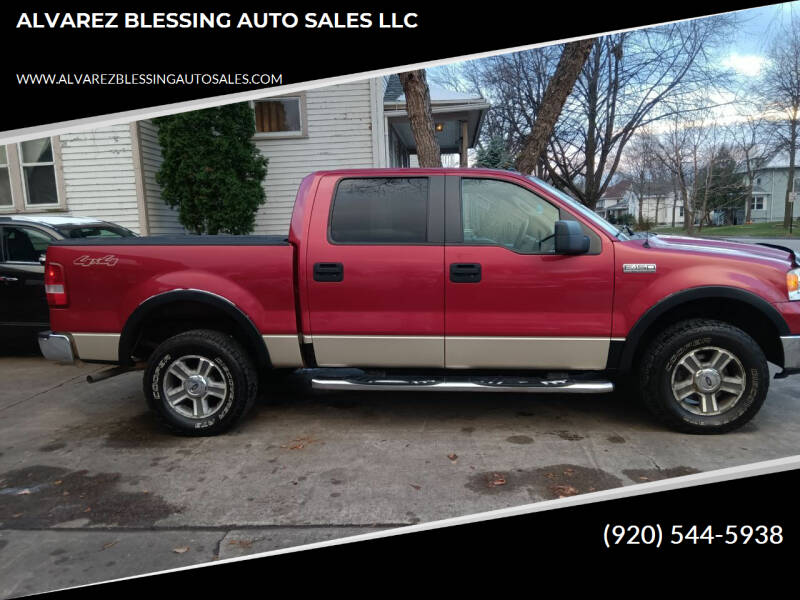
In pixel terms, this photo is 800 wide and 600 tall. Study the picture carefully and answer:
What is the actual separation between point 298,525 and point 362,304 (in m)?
1.69

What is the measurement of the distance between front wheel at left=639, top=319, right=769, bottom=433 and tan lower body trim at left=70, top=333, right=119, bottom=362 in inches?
159

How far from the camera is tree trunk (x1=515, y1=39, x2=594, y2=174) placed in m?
8.48

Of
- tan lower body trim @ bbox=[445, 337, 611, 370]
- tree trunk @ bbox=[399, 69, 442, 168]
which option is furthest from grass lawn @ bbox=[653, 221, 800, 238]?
tan lower body trim @ bbox=[445, 337, 611, 370]

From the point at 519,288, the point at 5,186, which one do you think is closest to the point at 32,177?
the point at 5,186

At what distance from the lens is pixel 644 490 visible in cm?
325

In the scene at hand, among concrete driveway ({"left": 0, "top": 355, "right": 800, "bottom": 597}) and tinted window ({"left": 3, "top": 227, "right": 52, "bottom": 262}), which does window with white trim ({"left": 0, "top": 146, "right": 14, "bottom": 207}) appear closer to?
tinted window ({"left": 3, "top": 227, "right": 52, "bottom": 262})

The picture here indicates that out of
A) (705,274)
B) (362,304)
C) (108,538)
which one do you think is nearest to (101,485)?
(108,538)

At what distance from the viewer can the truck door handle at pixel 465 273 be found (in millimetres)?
4055

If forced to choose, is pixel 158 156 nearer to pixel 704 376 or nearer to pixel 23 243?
pixel 23 243

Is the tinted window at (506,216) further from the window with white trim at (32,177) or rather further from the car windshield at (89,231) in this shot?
the window with white trim at (32,177)

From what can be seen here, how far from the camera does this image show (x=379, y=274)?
4113mm

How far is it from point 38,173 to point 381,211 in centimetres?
1037

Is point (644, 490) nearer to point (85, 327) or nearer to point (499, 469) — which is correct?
point (499, 469)

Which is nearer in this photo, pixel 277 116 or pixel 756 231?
pixel 277 116
